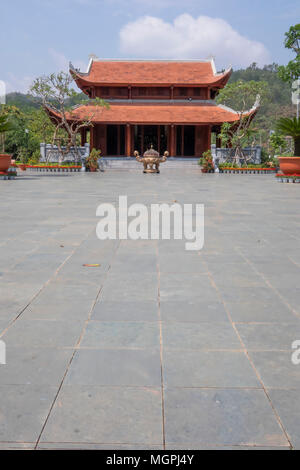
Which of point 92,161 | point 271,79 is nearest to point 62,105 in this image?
point 92,161

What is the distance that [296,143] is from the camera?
69.4ft

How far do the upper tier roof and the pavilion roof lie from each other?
159cm

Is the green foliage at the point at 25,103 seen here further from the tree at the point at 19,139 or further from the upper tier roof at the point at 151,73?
the upper tier roof at the point at 151,73

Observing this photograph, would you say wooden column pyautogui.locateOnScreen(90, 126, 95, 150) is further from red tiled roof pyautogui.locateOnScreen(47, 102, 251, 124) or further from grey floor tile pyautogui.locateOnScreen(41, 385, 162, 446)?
grey floor tile pyautogui.locateOnScreen(41, 385, 162, 446)

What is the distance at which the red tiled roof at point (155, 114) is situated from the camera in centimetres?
3347

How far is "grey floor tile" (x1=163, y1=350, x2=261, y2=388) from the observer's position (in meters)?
2.66

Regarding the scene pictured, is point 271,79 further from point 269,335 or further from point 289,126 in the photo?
point 269,335

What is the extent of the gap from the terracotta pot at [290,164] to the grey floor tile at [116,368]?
18748 mm

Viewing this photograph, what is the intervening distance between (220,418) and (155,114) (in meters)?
33.9

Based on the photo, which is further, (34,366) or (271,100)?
(271,100)

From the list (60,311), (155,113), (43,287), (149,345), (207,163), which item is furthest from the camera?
(155,113)

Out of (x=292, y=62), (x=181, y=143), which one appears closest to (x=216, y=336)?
(x=292, y=62)

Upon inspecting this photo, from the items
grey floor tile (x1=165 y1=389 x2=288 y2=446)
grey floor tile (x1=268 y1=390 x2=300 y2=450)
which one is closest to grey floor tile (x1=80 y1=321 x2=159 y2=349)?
grey floor tile (x1=165 y1=389 x2=288 y2=446)

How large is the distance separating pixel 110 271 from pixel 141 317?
150 centimetres
